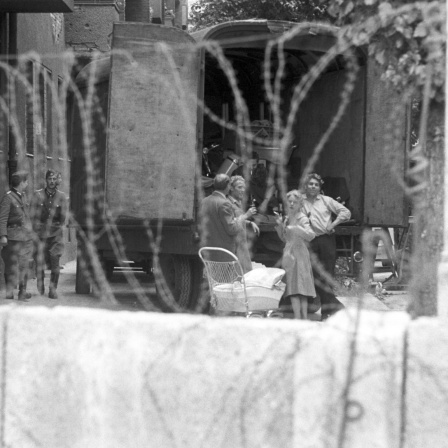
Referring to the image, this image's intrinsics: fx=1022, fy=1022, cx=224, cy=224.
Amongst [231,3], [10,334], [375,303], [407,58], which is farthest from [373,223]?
[231,3]

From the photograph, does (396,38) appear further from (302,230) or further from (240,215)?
(240,215)

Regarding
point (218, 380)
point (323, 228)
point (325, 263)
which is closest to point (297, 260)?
point (323, 228)

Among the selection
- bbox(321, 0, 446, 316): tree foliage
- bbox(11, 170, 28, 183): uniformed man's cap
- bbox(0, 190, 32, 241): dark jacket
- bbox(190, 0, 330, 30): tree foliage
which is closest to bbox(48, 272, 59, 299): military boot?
bbox(0, 190, 32, 241): dark jacket

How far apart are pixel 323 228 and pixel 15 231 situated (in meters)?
3.63

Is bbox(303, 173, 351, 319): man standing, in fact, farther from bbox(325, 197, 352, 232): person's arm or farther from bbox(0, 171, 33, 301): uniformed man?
bbox(0, 171, 33, 301): uniformed man

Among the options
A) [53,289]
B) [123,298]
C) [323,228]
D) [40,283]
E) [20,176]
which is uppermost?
[20,176]

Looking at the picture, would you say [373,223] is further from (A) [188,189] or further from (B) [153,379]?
(B) [153,379]

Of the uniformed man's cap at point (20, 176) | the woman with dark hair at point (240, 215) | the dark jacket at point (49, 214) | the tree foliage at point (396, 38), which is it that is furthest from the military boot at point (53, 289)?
the tree foliage at point (396, 38)

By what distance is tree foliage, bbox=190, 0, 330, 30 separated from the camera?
20984mm

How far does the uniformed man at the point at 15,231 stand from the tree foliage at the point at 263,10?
33.8 ft

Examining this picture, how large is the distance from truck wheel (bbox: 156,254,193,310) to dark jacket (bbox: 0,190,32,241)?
1683mm

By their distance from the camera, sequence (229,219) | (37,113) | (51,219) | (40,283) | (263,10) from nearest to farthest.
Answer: (229,219) → (40,283) → (51,219) → (37,113) → (263,10)

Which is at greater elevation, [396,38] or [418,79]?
[396,38]

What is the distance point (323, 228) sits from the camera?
9.59m
